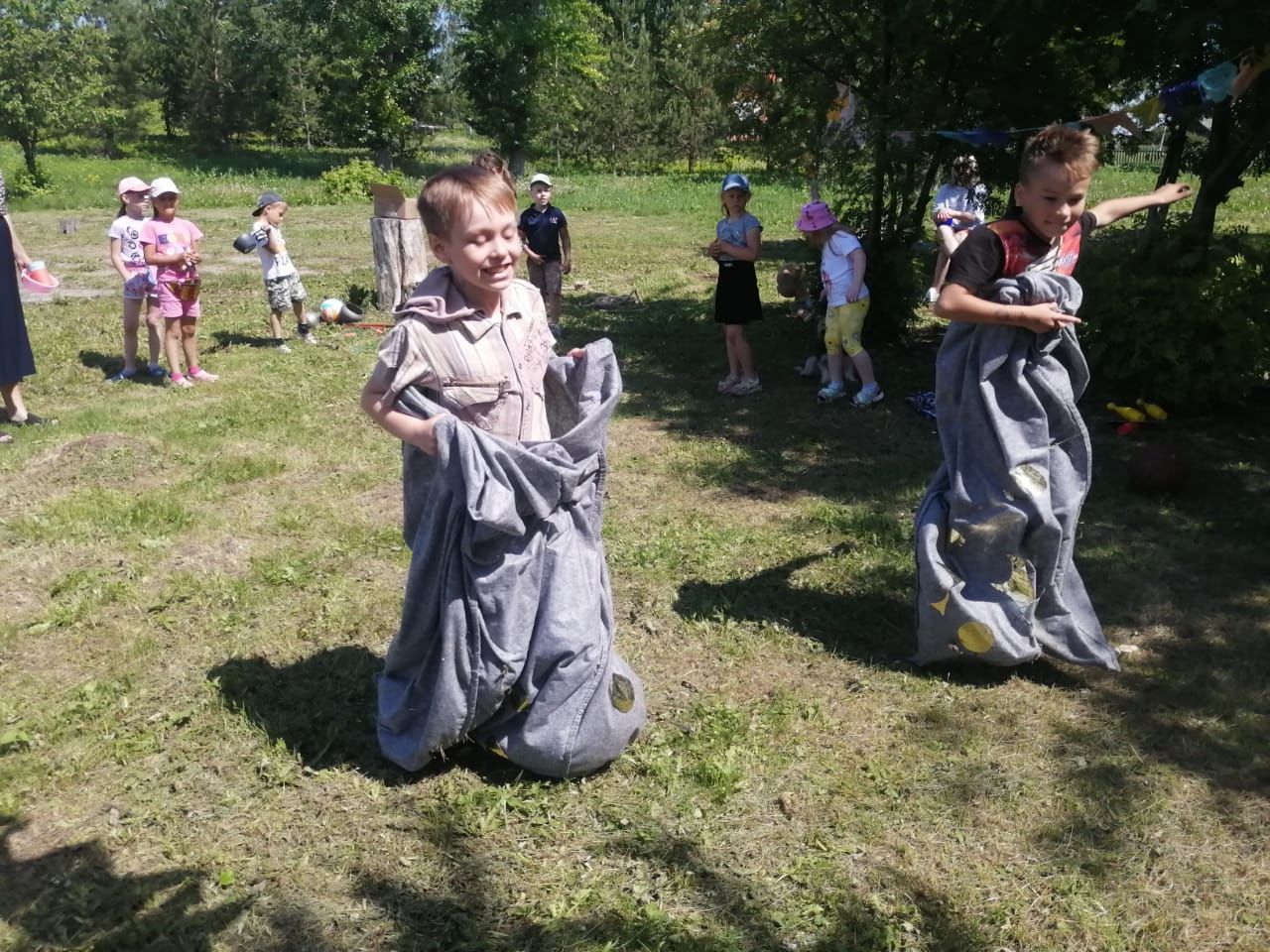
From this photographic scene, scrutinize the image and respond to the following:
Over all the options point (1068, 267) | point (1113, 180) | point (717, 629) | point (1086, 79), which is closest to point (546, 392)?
point (717, 629)

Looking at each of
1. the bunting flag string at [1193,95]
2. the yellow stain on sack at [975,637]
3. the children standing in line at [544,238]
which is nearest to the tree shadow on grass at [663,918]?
the yellow stain on sack at [975,637]

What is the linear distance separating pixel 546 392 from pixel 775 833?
1678 millimetres

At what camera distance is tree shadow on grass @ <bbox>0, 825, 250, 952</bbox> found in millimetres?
2984

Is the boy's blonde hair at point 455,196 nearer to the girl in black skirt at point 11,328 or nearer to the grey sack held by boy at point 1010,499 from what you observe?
the grey sack held by boy at point 1010,499

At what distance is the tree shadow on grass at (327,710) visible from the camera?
3771 millimetres

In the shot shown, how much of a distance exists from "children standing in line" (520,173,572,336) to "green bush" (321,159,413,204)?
17.6 meters

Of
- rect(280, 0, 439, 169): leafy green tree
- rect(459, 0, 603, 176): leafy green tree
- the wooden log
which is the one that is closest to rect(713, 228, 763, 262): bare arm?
the wooden log

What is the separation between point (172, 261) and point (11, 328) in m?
1.46

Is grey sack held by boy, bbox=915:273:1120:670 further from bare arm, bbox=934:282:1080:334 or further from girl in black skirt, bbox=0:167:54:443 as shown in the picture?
girl in black skirt, bbox=0:167:54:443

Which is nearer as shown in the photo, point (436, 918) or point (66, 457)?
point (436, 918)

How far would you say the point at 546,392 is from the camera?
3609 mm

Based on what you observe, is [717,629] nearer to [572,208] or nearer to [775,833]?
[775,833]

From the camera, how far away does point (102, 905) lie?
3.11 m

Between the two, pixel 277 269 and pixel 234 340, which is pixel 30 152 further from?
pixel 277 269
